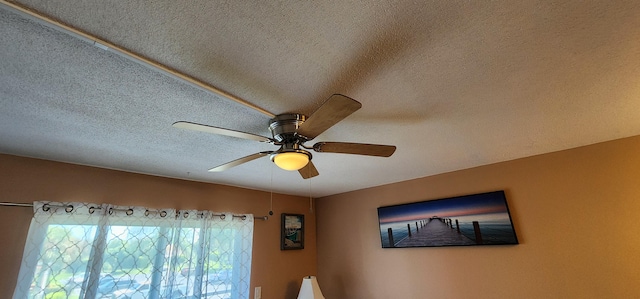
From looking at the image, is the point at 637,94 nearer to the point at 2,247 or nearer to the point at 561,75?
the point at 561,75

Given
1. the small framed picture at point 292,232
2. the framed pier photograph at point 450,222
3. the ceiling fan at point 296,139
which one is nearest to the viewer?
the ceiling fan at point 296,139

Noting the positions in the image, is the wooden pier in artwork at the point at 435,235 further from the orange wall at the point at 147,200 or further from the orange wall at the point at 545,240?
the orange wall at the point at 147,200

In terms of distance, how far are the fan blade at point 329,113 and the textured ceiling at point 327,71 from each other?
0.15 metres

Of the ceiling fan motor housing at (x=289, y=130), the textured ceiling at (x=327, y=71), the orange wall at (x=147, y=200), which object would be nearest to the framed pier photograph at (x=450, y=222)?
the textured ceiling at (x=327, y=71)

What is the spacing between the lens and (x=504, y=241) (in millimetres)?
2305

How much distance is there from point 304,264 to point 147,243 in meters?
1.90

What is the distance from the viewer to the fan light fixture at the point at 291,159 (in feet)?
4.44

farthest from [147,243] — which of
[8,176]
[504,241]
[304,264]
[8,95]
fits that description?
[504,241]

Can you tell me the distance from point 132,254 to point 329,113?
232 centimetres

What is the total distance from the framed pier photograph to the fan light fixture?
1911 millimetres

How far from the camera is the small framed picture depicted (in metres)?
3.47

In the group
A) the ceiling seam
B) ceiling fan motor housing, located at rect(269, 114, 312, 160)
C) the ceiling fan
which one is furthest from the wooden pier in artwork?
the ceiling seam

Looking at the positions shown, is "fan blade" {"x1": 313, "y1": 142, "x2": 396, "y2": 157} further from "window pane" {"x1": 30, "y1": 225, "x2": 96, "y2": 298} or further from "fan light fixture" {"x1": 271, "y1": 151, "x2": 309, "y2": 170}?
"window pane" {"x1": 30, "y1": 225, "x2": 96, "y2": 298}

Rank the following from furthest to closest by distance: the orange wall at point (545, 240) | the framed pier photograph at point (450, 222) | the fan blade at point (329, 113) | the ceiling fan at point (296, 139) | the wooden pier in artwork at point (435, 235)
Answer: the wooden pier in artwork at point (435, 235), the framed pier photograph at point (450, 222), the orange wall at point (545, 240), the ceiling fan at point (296, 139), the fan blade at point (329, 113)
